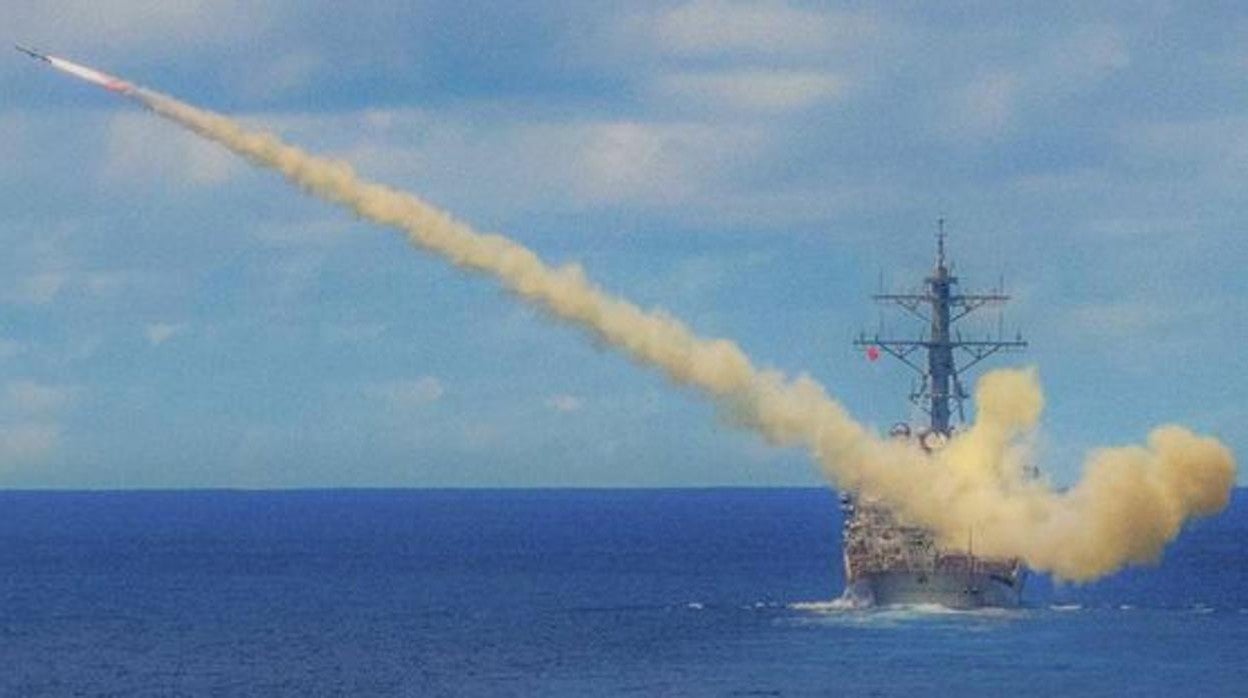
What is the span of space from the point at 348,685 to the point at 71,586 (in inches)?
3394

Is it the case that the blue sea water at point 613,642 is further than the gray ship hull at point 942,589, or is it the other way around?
the gray ship hull at point 942,589

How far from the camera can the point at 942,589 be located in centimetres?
12056

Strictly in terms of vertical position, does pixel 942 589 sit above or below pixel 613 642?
above

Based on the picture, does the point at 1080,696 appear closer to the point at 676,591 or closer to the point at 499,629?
the point at 499,629

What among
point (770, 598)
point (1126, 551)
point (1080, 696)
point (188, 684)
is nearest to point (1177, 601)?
point (770, 598)

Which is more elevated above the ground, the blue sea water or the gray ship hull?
the gray ship hull

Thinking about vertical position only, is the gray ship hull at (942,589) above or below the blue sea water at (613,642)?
above

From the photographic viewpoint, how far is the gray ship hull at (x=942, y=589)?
120m

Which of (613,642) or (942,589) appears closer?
(613,642)

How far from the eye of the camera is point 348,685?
315ft

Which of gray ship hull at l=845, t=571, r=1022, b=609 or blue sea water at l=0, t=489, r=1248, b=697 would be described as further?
gray ship hull at l=845, t=571, r=1022, b=609

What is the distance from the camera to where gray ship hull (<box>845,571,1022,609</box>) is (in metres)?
120

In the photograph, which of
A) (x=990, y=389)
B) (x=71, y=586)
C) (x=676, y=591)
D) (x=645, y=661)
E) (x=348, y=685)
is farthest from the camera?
(x=71, y=586)

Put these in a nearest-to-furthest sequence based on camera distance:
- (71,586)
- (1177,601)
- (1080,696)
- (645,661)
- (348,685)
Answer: (1080,696), (348,685), (645,661), (1177,601), (71,586)
